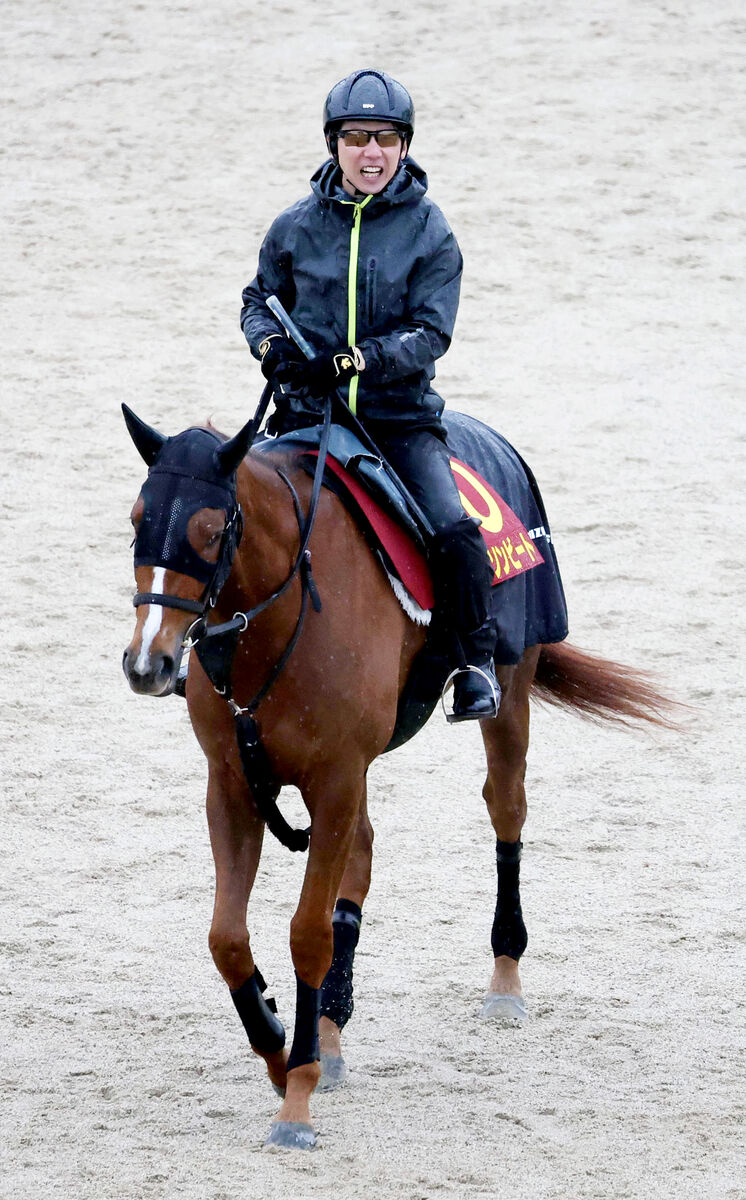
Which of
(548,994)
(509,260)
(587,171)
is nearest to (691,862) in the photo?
(548,994)

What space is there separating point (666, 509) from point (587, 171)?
4684 millimetres

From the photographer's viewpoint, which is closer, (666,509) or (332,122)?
(332,122)

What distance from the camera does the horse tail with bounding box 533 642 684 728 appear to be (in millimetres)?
5680

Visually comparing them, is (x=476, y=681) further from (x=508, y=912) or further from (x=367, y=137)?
(x=367, y=137)

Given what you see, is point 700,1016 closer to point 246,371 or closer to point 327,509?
point 327,509

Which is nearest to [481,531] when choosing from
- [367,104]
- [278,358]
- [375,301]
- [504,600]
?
[504,600]

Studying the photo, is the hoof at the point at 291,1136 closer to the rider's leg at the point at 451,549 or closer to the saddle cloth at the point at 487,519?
the rider's leg at the point at 451,549

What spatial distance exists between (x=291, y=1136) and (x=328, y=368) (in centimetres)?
196

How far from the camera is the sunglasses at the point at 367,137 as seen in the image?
4305 mm

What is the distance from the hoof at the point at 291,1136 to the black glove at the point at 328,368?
1.90 metres

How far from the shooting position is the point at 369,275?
430 cm

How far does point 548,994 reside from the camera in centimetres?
527

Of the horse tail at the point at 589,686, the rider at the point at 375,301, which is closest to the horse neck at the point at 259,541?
the rider at the point at 375,301

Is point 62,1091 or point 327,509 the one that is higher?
point 327,509
